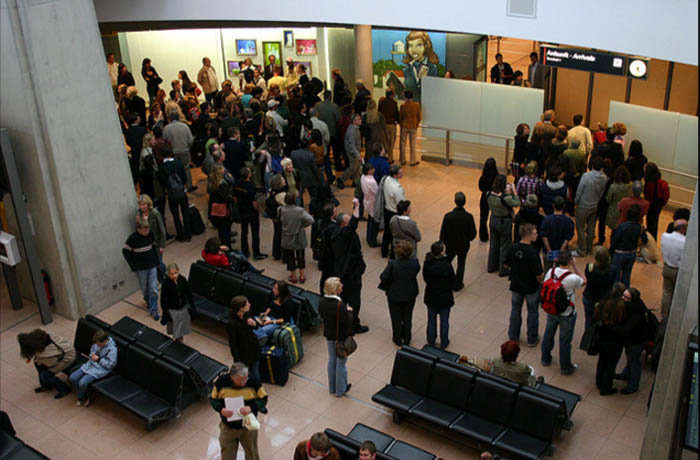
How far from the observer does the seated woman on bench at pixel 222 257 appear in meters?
10.2

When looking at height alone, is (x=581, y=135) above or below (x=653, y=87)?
below


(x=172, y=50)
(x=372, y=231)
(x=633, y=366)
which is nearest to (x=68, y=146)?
(x=372, y=231)

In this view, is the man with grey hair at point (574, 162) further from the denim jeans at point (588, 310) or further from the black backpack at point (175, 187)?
the black backpack at point (175, 187)

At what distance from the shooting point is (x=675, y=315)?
6746 millimetres

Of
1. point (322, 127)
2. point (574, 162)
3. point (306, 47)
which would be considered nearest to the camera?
point (574, 162)

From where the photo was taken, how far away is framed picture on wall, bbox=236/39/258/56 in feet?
68.9

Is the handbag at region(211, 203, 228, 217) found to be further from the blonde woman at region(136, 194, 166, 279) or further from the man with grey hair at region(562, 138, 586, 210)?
the man with grey hair at region(562, 138, 586, 210)

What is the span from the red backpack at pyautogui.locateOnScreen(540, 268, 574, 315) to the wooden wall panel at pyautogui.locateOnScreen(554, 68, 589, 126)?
9873 millimetres

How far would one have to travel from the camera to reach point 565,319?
8.66m

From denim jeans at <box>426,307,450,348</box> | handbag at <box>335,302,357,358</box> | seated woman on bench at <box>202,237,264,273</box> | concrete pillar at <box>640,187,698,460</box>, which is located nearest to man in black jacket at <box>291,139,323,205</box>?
seated woman on bench at <box>202,237,264,273</box>

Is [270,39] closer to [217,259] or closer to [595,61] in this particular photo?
[595,61]

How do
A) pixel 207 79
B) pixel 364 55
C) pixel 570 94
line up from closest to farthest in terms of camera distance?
1. pixel 570 94
2. pixel 364 55
3. pixel 207 79

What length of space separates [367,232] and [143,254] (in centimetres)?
382

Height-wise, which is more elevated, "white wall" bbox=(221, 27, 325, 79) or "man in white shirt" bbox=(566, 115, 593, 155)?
"white wall" bbox=(221, 27, 325, 79)
